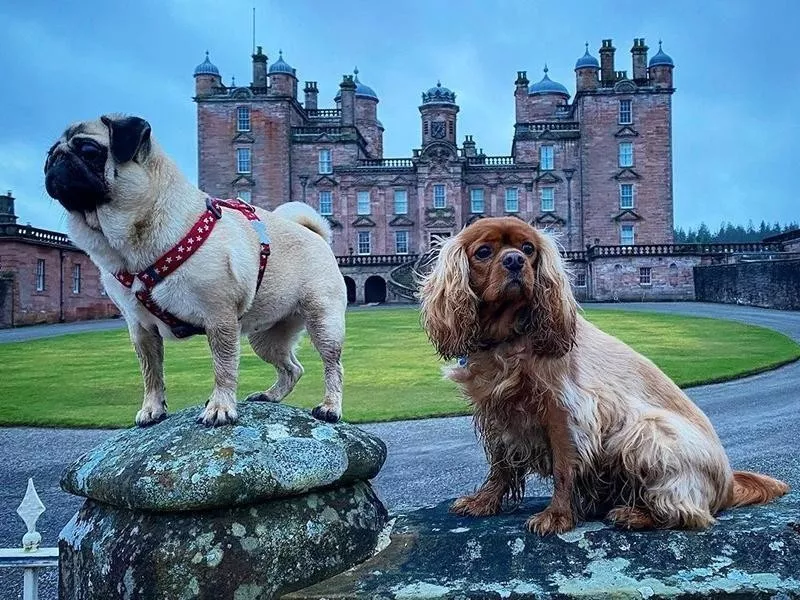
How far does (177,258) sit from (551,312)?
1627mm

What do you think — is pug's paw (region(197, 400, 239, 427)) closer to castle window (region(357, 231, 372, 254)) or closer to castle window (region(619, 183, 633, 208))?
castle window (region(357, 231, 372, 254))

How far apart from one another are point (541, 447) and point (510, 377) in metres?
0.43

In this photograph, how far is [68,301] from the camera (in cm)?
3866

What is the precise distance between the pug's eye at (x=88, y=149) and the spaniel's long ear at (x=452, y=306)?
1541 mm

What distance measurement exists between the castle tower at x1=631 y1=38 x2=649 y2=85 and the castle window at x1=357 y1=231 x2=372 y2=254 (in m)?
22.9

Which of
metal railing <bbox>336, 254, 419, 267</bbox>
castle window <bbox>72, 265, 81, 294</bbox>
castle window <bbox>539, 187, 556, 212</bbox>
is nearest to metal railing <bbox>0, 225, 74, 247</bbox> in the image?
castle window <bbox>72, 265, 81, 294</bbox>

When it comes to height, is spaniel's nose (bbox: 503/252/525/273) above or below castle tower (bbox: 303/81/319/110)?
below

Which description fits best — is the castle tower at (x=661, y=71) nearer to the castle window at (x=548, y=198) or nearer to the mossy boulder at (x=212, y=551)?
the castle window at (x=548, y=198)

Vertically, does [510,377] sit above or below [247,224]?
below

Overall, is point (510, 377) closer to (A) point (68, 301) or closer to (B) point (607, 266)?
(A) point (68, 301)

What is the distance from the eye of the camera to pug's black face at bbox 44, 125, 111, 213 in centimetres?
294

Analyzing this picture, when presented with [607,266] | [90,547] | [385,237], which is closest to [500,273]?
[90,547]

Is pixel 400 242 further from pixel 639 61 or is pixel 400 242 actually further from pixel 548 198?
pixel 639 61

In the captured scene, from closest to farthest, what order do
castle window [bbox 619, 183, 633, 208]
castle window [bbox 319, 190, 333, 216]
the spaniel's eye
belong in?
the spaniel's eye, castle window [bbox 619, 183, 633, 208], castle window [bbox 319, 190, 333, 216]
